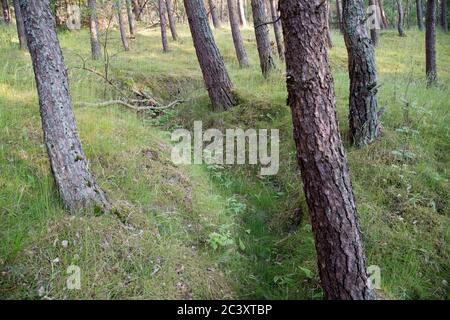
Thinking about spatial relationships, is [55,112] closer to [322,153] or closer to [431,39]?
[322,153]

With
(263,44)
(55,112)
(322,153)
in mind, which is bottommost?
(322,153)

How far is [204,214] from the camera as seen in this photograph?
15.6ft

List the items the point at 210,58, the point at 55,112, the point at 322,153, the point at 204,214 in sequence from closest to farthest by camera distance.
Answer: the point at 322,153 → the point at 55,112 → the point at 204,214 → the point at 210,58

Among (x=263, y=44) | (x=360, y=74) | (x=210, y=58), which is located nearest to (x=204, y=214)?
(x=360, y=74)

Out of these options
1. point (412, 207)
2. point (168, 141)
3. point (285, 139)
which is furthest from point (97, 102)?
point (412, 207)

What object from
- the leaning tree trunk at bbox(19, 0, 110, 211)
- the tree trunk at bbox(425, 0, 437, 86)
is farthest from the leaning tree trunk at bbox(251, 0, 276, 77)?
the leaning tree trunk at bbox(19, 0, 110, 211)

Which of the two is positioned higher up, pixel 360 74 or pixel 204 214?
pixel 360 74

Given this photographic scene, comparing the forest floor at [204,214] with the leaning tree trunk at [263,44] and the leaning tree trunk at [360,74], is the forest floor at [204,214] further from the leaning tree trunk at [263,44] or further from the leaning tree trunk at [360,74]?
the leaning tree trunk at [263,44]

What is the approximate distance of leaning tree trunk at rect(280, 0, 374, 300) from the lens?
9.91 ft

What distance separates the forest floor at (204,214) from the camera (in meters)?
3.43

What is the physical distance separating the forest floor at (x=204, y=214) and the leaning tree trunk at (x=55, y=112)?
0.22 m

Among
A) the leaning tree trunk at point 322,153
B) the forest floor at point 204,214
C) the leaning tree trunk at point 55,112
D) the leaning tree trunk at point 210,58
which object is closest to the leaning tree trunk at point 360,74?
the forest floor at point 204,214

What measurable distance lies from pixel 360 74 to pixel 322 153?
8.81 feet
